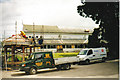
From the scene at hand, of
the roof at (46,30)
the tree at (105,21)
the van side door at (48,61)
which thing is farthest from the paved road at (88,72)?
the roof at (46,30)

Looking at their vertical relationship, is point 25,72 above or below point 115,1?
below

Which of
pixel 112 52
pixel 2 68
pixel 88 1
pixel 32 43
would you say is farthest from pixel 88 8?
pixel 2 68

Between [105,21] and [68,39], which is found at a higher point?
[105,21]

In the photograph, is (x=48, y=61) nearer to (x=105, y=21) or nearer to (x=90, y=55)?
(x=90, y=55)

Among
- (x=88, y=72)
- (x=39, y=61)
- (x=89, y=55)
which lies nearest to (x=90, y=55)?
(x=89, y=55)

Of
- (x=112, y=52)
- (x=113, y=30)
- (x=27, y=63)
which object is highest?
(x=113, y=30)

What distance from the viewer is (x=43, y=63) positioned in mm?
12766

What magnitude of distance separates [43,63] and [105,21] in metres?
5.34

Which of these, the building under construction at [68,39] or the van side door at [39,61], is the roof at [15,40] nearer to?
the building under construction at [68,39]

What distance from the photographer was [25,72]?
1274 cm

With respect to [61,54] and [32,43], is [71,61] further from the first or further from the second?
[32,43]

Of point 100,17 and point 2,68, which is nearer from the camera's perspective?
point 100,17

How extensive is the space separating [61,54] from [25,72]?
11.4 feet

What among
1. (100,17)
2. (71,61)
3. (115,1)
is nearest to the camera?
(115,1)
